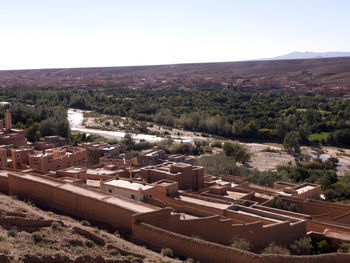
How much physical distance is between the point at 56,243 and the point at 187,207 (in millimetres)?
4714

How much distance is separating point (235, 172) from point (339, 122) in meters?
20.3

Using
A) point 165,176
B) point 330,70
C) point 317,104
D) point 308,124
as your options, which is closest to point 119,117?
point 308,124

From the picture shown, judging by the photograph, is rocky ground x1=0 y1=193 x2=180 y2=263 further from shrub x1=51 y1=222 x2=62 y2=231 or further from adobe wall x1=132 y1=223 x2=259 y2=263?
adobe wall x1=132 y1=223 x2=259 y2=263

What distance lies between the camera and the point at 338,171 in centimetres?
2538

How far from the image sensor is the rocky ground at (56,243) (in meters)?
7.12

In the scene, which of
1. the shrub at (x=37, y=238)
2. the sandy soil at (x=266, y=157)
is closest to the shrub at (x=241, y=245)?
the shrub at (x=37, y=238)

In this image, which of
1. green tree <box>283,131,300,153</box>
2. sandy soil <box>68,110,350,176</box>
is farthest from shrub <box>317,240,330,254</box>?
green tree <box>283,131,300,153</box>

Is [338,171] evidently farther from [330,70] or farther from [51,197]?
[330,70]

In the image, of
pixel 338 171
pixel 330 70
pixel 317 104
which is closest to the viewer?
pixel 338 171

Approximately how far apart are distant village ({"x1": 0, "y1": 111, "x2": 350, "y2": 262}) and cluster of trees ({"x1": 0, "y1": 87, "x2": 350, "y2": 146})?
65.9ft

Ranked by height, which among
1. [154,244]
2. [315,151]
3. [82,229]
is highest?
[82,229]

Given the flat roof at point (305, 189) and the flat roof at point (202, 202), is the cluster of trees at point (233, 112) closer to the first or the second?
the flat roof at point (305, 189)

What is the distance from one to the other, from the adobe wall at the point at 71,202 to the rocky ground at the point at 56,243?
52 cm

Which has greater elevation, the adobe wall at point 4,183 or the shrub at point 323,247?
the adobe wall at point 4,183
